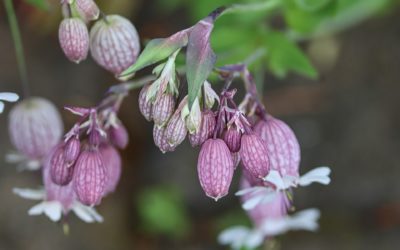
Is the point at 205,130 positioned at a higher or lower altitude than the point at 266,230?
higher

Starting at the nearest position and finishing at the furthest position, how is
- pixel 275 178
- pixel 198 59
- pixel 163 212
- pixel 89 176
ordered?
pixel 198 59
pixel 89 176
pixel 275 178
pixel 163 212

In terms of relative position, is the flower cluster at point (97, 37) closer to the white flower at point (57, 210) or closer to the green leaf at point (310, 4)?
the white flower at point (57, 210)

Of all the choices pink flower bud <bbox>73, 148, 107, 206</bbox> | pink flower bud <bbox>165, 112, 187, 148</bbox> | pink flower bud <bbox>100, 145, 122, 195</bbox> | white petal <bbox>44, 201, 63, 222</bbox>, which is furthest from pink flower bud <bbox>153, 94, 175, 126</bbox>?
white petal <bbox>44, 201, 63, 222</bbox>

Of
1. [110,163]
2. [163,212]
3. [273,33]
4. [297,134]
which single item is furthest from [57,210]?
[297,134]

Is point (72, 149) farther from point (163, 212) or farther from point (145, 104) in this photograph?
point (163, 212)

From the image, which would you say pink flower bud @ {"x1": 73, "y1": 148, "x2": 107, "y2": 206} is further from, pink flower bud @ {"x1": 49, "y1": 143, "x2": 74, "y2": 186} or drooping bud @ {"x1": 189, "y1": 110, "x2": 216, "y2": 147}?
drooping bud @ {"x1": 189, "y1": 110, "x2": 216, "y2": 147}

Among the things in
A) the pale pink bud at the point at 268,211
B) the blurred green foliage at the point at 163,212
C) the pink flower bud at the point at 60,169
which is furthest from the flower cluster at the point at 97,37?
the blurred green foliage at the point at 163,212
